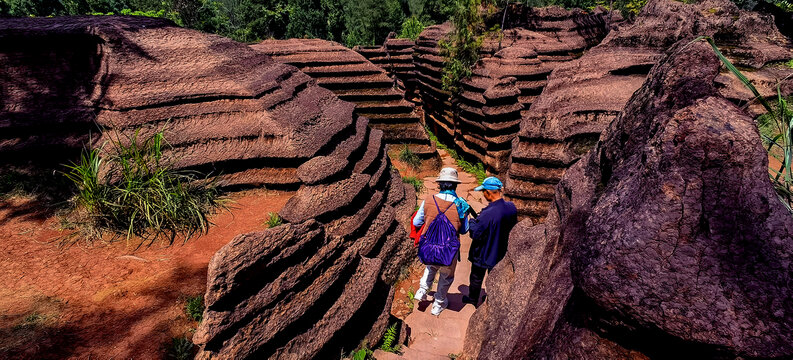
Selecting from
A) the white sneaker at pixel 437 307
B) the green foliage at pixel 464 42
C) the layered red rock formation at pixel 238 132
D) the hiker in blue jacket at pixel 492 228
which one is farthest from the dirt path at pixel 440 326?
the green foliage at pixel 464 42

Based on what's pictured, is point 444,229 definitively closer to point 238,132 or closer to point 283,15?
point 238,132

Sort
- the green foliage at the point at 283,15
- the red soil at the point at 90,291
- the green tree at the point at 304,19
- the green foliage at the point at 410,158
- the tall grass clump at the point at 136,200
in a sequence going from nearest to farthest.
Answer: the red soil at the point at 90,291 → the tall grass clump at the point at 136,200 → the green foliage at the point at 410,158 → the green foliage at the point at 283,15 → the green tree at the point at 304,19

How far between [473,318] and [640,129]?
1.91 m

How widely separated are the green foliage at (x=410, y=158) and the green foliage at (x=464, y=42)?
79.8 inches

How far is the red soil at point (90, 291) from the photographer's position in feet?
8.55

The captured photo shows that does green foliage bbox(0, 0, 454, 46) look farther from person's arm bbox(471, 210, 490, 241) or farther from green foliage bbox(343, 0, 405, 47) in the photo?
person's arm bbox(471, 210, 490, 241)

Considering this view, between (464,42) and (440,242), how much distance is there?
6.94 metres

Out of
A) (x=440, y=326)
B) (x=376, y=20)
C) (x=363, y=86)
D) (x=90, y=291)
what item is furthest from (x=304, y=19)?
(x=90, y=291)

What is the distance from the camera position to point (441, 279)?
14.2 feet

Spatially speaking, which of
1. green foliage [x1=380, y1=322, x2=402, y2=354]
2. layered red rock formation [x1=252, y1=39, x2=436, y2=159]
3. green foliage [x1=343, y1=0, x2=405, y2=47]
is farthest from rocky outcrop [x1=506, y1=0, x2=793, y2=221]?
green foliage [x1=343, y1=0, x2=405, y2=47]

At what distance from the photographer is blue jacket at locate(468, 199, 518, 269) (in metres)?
4.03

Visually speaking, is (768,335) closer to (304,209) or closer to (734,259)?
(734,259)

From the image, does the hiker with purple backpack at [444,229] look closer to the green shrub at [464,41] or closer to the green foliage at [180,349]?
the green foliage at [180,349]

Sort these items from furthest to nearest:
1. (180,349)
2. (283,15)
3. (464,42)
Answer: (283,15)
(464,42)
(180,349)
